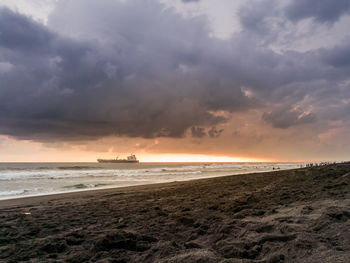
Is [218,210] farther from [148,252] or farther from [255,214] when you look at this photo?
[148,252]

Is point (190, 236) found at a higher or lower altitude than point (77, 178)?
higher

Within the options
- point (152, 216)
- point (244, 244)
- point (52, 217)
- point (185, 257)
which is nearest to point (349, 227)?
point (244, 244)

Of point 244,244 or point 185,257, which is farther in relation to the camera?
point 244,244

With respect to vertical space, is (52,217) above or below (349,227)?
below

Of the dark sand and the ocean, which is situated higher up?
the dark sand

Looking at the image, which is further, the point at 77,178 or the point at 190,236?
the point at 77,178

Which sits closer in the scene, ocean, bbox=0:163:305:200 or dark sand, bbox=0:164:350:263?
dark sand, bbox=0:164:350:263

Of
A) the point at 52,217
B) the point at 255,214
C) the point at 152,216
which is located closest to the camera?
the point at 255,214

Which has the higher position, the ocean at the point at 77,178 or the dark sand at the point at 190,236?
the dark sand at the point at 190,236

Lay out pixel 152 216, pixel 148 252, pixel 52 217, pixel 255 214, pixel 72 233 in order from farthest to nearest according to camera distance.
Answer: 1. pixel 52 217
2. pixel 152 216
3. pixel 255 214
4. pixel 72 233
5. pixel 148 252

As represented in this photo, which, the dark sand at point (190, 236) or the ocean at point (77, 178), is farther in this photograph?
the ocean at point (77, 178)

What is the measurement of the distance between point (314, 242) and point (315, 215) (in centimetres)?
191

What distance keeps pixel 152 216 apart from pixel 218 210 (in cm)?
212

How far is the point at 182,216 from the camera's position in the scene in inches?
264
